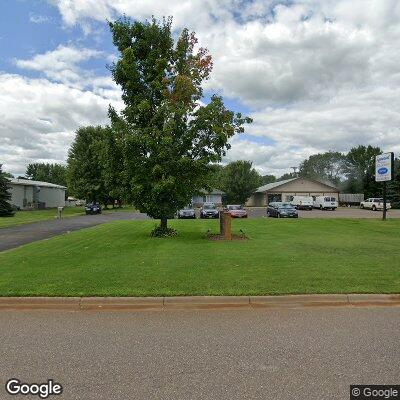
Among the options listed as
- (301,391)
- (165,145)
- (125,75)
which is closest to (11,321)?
(301,391)

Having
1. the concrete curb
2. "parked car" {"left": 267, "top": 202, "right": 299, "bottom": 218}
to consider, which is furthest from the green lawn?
"parked car" {"left": 267, "top": 202, "right": 299, "bottom": 218}

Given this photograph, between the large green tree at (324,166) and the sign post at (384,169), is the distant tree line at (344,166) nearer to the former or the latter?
the large green tree at (324,166)

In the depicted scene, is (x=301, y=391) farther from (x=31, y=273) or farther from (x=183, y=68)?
(x=183, y=68)

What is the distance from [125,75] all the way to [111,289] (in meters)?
11.6

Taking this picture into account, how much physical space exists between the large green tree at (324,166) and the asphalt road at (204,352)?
120 m

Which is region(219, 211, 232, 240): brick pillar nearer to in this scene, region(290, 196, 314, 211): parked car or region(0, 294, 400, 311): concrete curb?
region(0, 294, 400, 311): concrete curb

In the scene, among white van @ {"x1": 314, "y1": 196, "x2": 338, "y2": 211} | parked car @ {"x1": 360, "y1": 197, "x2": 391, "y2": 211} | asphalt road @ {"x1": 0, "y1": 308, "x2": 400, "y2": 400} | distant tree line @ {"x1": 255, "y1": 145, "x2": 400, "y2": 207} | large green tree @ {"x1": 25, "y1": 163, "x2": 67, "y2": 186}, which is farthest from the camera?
large green tree @ {"x1": 25, "y1": 163, "x2": 67, "y2": 186}

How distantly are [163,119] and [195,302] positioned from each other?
1095 cm

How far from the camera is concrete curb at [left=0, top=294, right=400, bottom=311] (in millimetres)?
6807

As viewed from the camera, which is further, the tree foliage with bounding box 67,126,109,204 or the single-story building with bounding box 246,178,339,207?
the single-story building with bounding box 246,178,339,207

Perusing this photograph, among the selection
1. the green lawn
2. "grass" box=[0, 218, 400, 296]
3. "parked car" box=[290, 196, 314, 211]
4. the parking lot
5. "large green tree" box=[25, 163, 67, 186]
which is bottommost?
the green lawn

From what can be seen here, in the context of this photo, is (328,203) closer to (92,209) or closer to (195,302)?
(92,209)

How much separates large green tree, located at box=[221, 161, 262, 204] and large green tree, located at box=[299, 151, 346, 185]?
183 ft

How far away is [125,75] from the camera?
1650 cm
